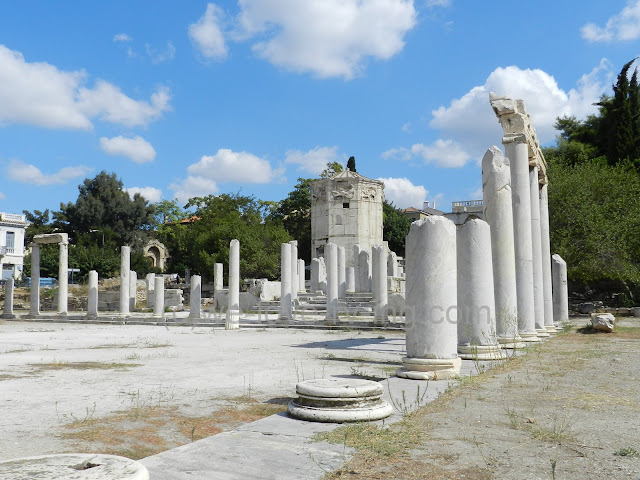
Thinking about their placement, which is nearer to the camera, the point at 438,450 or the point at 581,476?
the point at 581,476

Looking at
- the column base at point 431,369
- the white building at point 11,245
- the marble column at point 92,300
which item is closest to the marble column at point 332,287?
the marble column at point 92,300

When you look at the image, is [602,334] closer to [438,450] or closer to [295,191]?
[438,450]

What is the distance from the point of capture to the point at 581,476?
148 inches

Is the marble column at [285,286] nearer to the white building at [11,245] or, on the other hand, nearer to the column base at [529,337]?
the column base at [529,337]

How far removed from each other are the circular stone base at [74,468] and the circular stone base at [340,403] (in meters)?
2.28

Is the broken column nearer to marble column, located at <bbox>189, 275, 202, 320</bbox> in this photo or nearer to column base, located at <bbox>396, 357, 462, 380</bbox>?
marble column, located at <bbox>189, 275, 202, 320</bbox>

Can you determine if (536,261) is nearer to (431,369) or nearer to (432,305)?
(432,305)

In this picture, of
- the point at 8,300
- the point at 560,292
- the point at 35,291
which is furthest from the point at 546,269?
the point at 8,300

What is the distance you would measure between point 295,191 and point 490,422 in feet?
191

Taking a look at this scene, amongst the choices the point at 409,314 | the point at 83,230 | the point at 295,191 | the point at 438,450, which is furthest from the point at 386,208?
the point at 438,450

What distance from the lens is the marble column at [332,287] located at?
22.6 meters

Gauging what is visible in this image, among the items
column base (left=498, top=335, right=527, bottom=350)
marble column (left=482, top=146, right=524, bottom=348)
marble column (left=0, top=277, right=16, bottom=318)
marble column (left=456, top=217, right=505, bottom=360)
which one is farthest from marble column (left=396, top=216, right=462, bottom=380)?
marble column (left=0, top=277, right=16, bottom=318)

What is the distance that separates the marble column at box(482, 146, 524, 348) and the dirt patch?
3.27 m

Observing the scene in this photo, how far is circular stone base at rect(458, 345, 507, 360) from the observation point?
10078 millimetres
